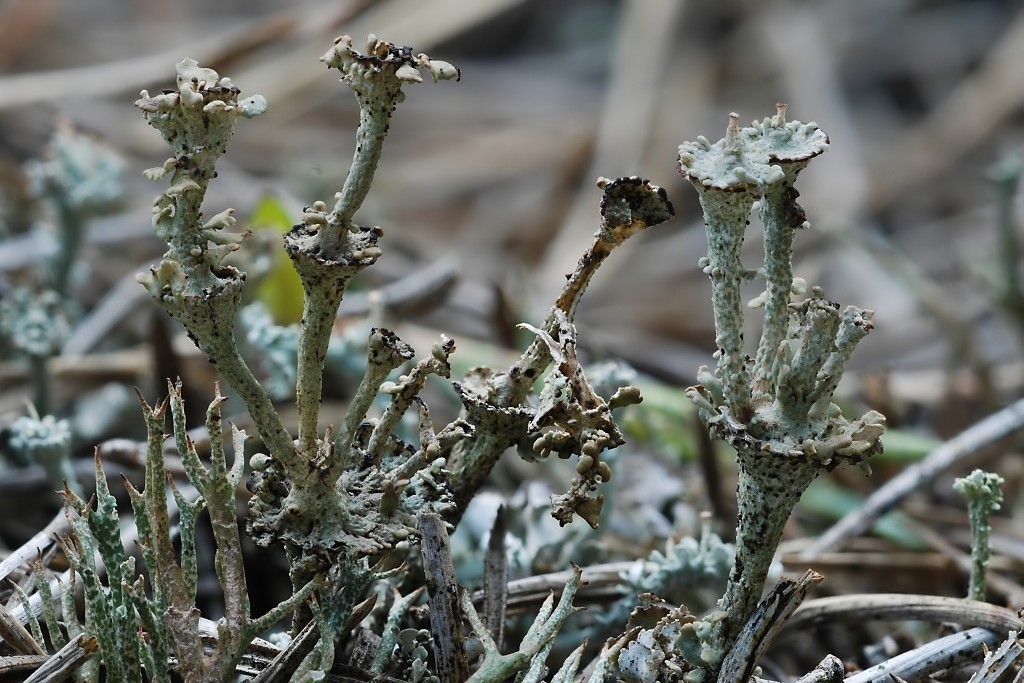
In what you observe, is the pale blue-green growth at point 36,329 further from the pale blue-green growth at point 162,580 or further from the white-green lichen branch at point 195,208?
the white-green lichen branch at point 195,208

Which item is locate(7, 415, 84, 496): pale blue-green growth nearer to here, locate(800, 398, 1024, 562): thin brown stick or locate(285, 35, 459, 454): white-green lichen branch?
locate(285, 35, 459, 454): white-green lichen branch

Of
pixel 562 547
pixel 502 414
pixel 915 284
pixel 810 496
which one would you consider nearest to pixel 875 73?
pixel 915 284

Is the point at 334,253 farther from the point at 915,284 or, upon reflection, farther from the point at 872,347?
the point at 872,347

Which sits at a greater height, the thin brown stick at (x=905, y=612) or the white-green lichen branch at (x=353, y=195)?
the white-green lichen branch at (x=353, y=195)

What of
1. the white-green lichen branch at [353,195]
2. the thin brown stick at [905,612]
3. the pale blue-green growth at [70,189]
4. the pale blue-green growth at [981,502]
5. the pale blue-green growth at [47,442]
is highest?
the pale blue-green growth at [70,189]

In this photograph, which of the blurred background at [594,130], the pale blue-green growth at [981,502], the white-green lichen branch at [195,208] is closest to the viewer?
the white-green lichen branch at [195,208]

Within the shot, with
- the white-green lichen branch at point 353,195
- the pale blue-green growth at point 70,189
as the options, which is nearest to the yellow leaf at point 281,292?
the pale blue-green growth at point 70,189

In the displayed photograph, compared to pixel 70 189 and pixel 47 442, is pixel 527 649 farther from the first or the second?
pixel 70 189
